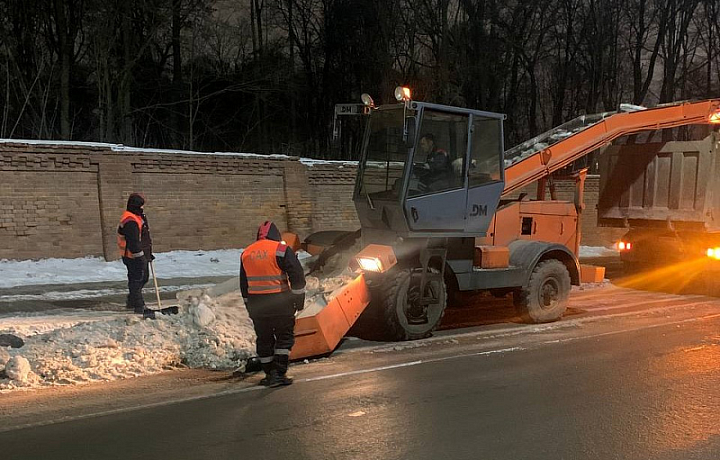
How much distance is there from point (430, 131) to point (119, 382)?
4.46m

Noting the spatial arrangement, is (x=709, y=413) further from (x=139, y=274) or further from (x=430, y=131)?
(x=139, y=274)

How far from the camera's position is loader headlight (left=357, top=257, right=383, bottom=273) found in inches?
285

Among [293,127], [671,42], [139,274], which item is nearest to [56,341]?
[139,274]

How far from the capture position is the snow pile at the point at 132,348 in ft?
19.8

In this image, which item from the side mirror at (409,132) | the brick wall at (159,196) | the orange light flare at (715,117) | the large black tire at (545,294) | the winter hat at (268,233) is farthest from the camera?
the brick wall at (159,196)

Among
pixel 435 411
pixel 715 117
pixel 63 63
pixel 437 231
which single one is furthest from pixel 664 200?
pixel 63 63

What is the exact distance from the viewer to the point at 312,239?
9430 mm

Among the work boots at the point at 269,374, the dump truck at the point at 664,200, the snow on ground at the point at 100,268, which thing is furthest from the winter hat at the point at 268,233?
the dump truck at the point at 664,200

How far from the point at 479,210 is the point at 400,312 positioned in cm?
173

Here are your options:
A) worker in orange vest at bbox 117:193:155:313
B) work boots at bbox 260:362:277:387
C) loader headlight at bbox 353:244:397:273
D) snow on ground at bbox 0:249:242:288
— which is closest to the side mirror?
loader headlight at bbox 353:244:397:273

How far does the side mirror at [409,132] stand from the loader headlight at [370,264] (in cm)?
140

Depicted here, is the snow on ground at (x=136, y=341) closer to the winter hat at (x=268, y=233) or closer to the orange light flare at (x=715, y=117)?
the winter hat at (x=268, y=233)

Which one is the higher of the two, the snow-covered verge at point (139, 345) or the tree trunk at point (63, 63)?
the tree trunk at point (63, 63)

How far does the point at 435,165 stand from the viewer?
7.64 metres
